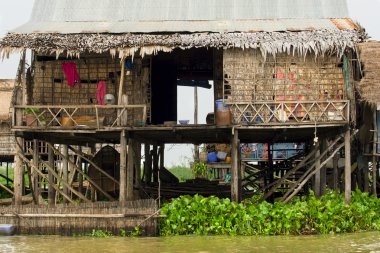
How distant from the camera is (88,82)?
807 inches

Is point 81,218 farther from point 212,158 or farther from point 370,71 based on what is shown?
point 212,158

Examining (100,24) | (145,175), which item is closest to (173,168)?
(145,175)

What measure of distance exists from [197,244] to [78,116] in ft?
18.5

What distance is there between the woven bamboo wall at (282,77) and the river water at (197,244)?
12.4 feet

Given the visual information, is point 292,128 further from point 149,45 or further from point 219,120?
point 149,45

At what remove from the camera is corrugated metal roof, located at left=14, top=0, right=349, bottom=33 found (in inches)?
814

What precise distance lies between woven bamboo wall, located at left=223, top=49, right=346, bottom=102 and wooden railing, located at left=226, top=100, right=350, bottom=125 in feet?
0.89

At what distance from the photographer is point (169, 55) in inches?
885

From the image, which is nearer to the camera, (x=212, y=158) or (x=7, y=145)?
(x=7, y=145)

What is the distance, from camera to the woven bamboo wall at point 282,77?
1947cm

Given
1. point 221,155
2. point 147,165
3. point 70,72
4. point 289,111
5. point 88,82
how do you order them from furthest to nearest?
point 221,155
point 147,165
point 88,82
point 70,72
point 289,111

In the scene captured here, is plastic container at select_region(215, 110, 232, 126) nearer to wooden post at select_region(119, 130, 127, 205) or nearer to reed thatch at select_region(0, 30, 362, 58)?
reed thatch at select_region(0, 30, 362, 58)

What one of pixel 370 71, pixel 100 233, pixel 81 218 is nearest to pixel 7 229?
pixel 81 218

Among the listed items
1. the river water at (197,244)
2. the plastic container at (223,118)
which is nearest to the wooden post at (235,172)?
the plastic container at (223,118)
